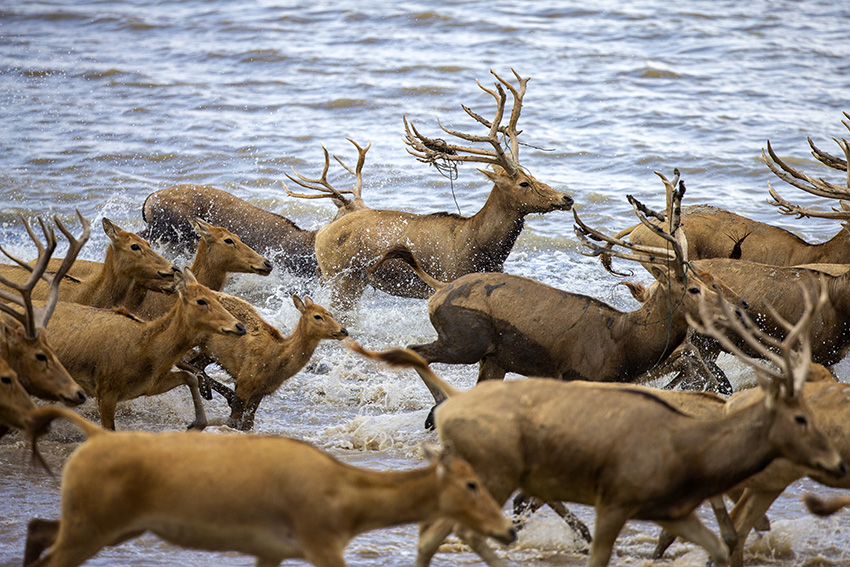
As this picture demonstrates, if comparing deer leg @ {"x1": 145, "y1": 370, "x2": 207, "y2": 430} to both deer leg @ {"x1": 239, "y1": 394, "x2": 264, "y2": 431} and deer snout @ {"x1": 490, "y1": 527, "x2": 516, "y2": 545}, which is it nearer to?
deer leg @ {"x1": 239, "y1": 394, "x2": 264, "y2": 431}

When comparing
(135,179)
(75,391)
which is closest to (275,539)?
(75,391)

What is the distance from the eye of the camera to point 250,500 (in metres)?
4.14

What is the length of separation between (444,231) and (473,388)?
16.4ft

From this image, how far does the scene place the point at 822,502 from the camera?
16.8ft

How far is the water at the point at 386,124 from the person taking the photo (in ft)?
24.9

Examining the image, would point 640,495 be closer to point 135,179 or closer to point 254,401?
point 254,401

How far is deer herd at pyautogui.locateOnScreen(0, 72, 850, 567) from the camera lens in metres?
4.16

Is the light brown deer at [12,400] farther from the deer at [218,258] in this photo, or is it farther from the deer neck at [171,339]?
the deer at [218,258]

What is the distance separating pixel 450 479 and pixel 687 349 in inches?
146

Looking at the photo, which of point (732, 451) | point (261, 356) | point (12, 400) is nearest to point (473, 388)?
point (732, 451)

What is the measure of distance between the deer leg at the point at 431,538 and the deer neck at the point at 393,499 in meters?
0.65

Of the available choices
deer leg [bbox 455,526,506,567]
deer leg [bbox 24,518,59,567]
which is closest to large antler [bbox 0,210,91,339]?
deer leg [bbox 24,518,59,567]

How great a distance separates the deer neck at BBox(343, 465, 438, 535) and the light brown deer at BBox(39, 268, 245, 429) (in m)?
3.16

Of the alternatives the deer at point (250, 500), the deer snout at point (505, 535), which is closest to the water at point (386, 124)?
the deer at point (250, 500)
